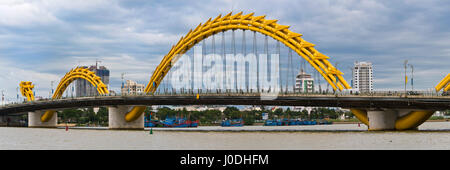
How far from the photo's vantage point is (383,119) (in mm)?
81250

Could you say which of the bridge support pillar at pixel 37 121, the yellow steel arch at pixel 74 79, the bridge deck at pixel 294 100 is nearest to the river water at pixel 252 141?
the bridge deck at pixel 294 100

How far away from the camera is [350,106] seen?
273 feet

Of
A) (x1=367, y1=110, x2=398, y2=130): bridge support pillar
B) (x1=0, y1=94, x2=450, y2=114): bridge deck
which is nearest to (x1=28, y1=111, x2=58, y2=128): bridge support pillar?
(x1=0, y1=94, x2=450, y2=114): bridge deck

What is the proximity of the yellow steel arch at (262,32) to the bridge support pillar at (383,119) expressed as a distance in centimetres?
665

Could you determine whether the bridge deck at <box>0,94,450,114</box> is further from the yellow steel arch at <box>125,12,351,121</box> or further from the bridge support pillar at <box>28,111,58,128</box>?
the bridge support pillar at <box>28,111,58,128</box>

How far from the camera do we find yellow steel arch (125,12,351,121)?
8888 cm

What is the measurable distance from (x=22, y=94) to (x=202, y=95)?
105962 mm

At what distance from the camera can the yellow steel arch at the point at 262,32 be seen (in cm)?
8888

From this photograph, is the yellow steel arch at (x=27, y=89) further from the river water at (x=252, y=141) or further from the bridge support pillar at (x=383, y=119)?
the bridge support pillar at (x=383, y=119)

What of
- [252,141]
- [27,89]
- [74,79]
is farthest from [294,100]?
[27,89]

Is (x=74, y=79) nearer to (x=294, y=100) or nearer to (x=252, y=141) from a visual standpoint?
(x=294, y=100)

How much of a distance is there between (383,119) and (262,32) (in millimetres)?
24233
